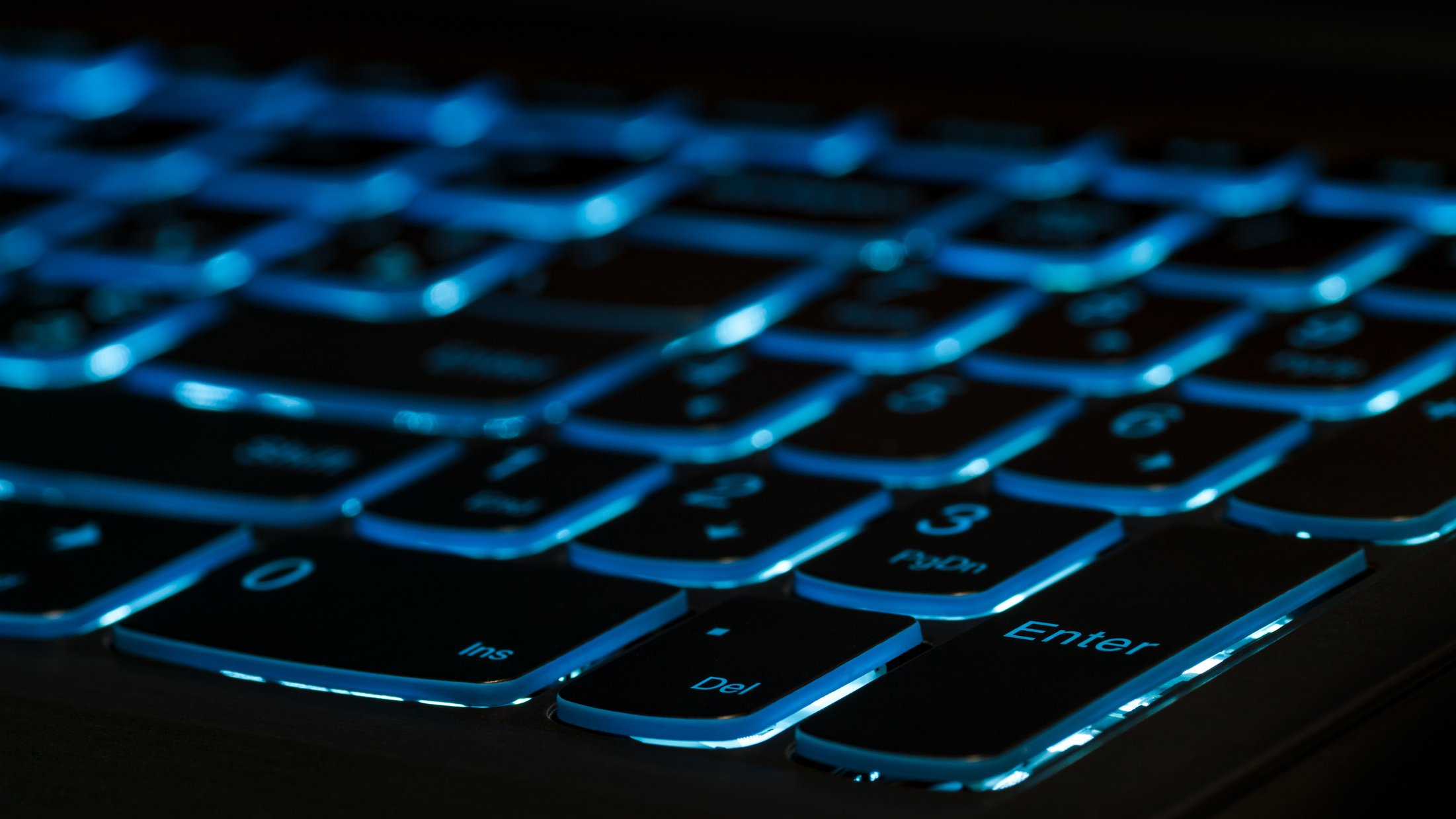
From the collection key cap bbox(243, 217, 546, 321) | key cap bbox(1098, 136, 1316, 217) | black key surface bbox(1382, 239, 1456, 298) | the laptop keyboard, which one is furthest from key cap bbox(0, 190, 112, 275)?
black key surface bbox(1382, 239, 1456, 298)

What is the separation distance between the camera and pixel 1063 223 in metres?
0.73

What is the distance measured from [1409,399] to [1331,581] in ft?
0.45

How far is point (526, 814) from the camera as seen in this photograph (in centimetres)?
36

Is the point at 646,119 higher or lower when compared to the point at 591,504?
higher

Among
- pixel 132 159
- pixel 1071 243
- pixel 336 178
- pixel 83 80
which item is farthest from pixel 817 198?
pixel 83 80

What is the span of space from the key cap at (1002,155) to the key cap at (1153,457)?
0.85 ft

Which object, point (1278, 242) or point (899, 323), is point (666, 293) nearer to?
point (899, 323)

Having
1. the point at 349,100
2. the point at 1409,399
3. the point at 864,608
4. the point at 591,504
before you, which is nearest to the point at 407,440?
the point at 591,504

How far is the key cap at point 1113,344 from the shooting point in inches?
23.5

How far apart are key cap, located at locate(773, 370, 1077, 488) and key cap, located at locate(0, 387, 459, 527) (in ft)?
0.40

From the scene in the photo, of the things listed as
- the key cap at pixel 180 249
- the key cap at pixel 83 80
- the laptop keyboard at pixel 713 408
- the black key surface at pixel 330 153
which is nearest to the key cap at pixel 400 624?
the laptop keyboard at pixel 713 408

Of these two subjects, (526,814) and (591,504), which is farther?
(591,504)

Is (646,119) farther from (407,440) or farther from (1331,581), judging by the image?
(1331,581)

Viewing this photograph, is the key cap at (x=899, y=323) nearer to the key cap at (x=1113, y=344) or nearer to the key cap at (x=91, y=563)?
the key cap at (x=1113, y=344)
